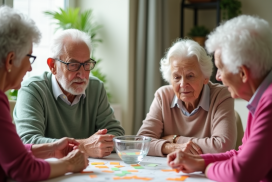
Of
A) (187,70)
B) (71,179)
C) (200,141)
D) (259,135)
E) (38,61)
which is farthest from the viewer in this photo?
(38,61)

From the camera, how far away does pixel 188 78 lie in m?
2.39

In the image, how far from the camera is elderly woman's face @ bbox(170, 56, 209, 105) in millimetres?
2371

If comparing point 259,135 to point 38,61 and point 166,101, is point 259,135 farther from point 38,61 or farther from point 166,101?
point 38,61

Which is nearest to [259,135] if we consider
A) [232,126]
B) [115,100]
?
[232,126]

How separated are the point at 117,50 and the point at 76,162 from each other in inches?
92.9

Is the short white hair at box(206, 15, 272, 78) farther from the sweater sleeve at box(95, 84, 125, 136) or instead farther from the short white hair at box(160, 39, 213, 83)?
the sweater sleeve at box(95, 84, 125, 136)

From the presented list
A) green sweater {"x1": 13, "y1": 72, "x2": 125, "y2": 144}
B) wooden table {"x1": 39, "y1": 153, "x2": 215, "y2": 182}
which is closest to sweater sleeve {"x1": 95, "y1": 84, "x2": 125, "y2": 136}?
green sweater {"x1": 13, "y1": 72, "x2": 125, "y2": 144}

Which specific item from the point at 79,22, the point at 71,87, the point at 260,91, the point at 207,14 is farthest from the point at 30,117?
the point at 207,14

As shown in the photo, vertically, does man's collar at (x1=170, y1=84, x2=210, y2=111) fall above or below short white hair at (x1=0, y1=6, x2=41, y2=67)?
below

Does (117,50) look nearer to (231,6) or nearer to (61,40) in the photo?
(231,6)

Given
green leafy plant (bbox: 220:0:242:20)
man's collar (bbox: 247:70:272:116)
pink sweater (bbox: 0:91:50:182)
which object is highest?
green leafy plant (bbox: 220:0:242:20)

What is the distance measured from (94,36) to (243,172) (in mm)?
2816

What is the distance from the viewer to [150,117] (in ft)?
8.08

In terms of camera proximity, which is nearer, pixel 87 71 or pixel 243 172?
pixel 243 172
